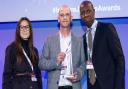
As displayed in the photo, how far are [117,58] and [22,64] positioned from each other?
3.70ft

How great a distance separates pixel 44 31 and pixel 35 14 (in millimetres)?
283

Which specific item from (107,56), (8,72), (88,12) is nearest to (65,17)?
(88,12)

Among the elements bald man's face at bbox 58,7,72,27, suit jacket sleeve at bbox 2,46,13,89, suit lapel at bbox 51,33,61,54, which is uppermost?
bald man's face at bbox 58,7,72,27

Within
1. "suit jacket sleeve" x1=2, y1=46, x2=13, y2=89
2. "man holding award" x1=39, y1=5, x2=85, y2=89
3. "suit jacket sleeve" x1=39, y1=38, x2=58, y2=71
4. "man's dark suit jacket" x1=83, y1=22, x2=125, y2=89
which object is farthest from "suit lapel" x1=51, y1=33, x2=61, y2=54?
"suit jacket sleeve" x1=2, y1=46, x2=13, y2=89

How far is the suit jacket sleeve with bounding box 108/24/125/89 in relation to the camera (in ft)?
12.2

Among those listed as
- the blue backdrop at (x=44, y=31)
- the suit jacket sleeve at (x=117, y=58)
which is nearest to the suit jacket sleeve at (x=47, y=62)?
the suit jacket sleeve at (x=117, y=58)

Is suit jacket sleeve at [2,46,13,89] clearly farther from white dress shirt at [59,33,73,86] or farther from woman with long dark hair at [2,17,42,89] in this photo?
white dress shirt at [59,33,73,86]

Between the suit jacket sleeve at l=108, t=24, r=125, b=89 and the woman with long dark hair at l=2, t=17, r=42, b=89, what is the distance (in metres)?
0.99

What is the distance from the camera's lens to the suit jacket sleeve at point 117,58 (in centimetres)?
373

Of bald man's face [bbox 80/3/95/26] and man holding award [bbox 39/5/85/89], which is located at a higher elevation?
bald man's face [bbox 80/3/95/26]

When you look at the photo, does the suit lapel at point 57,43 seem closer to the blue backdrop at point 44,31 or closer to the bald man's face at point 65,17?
the bald man's face at point 65,17

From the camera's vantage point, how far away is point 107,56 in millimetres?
3902

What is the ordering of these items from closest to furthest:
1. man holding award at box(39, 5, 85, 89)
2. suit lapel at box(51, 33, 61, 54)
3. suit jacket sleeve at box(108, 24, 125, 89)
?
suit jacket sleeve at box(108, 24, 125, 89)
man holding award at box(39, 5, 85, 89)
suit lapel at box(51, 33, 61, 54)

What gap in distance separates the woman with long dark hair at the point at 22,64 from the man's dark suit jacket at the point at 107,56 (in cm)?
76
